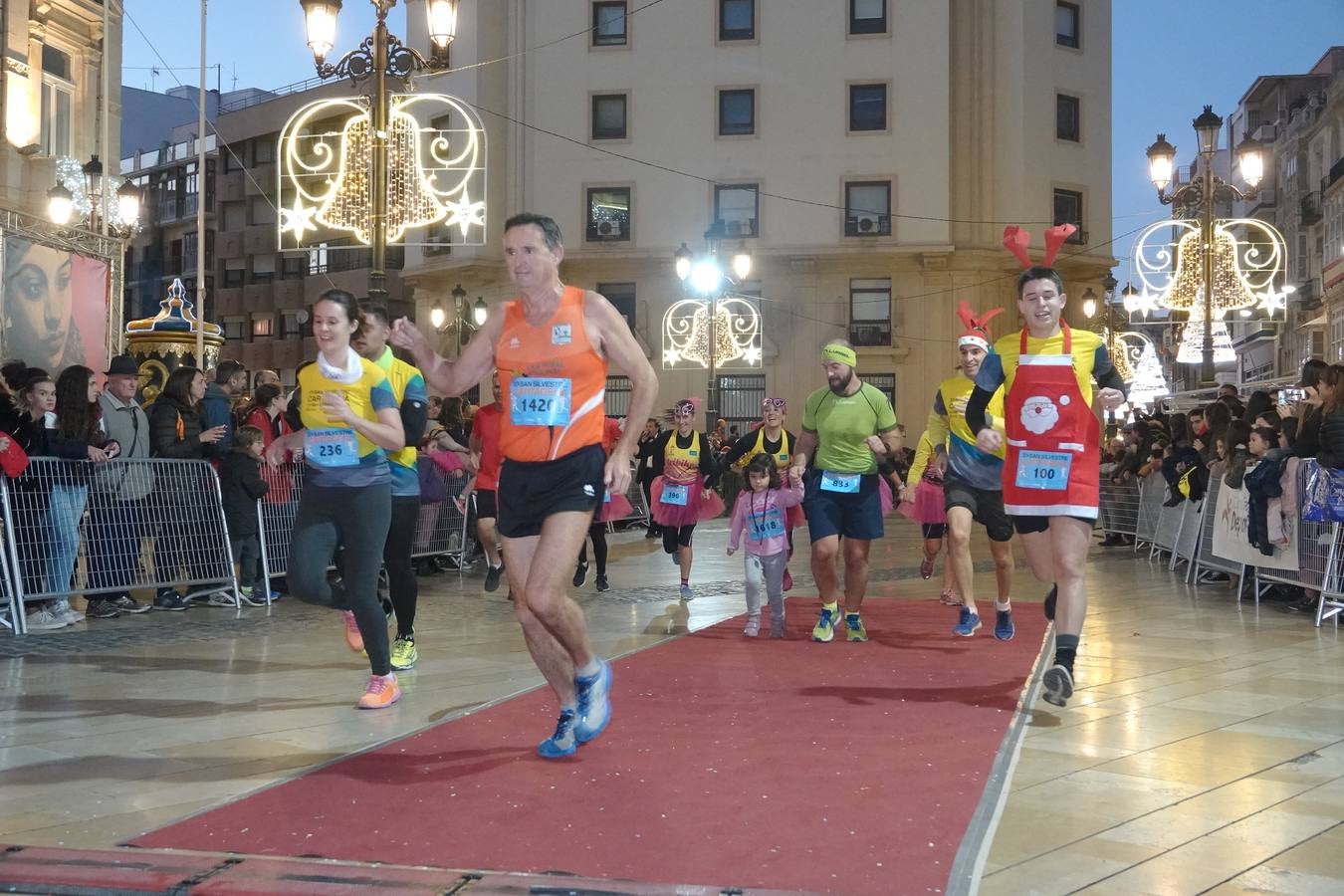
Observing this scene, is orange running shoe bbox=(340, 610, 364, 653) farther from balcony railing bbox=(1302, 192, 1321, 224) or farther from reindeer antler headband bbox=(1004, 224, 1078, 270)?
balcony railing bbox=(1302, 192, 1321, 224)

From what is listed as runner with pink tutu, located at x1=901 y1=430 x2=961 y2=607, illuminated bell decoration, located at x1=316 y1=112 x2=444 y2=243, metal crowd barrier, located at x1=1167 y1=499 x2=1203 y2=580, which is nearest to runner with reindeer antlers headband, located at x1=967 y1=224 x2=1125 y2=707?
runner with pink tutu, located at x1=901 y1=430 x2=961 y2=607

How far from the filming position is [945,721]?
21.8 ft

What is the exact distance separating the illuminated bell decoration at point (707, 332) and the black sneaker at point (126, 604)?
21.0 m

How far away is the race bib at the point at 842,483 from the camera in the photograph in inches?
368

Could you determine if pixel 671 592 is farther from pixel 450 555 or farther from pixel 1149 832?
pixel 1149 832

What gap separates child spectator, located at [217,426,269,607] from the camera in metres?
11.9

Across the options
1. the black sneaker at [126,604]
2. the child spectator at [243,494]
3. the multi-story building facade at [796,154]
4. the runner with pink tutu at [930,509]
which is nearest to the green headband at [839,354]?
the runner with pink tutu at [930,509]

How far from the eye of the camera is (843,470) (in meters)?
9.39

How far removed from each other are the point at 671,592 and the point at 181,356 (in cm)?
1850

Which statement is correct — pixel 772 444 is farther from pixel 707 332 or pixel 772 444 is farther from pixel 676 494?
pixel 707 332

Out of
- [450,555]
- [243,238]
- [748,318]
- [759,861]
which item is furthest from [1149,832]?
[243,238]

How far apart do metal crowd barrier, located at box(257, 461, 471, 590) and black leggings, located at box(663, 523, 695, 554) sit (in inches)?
88.0

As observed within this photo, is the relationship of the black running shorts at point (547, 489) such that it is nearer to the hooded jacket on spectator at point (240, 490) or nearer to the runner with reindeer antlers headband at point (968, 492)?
the runner with reindeer antlers headband at point (968, 492)

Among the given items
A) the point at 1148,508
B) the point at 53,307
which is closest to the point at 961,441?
the point at 1148,508
